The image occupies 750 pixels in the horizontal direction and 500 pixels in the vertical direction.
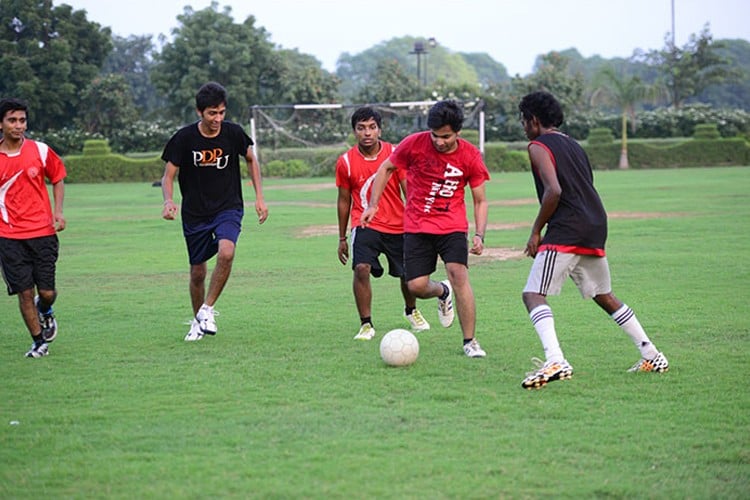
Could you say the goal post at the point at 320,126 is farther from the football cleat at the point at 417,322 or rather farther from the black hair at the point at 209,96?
the black hair at the point at 209,96

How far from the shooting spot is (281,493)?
4.89 m

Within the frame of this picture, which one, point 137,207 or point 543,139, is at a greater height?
point 543,139

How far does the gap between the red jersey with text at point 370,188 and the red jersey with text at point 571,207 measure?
2339 mm

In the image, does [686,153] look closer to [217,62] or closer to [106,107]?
[217,62]

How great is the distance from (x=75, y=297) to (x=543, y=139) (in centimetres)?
743

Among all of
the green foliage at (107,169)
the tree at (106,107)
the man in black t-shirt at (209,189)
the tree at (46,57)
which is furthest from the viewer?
the tree at (106,107)

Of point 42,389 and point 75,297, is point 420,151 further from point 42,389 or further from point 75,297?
point 75,297

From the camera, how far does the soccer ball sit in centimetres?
775

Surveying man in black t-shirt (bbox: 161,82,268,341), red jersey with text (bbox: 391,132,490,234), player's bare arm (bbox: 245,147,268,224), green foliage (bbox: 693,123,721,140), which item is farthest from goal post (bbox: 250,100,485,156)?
red jersey with text (bbox: 391,132,490,234)

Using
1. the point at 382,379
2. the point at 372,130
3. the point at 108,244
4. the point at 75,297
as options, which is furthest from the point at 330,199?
the point at 382,379

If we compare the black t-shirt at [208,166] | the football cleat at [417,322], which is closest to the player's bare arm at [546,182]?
the football cleat at [417,322]

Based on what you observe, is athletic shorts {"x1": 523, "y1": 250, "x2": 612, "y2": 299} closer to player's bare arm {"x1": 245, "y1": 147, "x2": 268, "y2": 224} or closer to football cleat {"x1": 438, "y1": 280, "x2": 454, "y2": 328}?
football cleat {"x1": 438, "y1": 280, "x2": 454, "y2": 328}

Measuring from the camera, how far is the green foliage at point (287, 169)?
1972 inches

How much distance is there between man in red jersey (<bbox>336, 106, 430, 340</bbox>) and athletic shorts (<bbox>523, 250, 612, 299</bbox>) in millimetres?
2147
